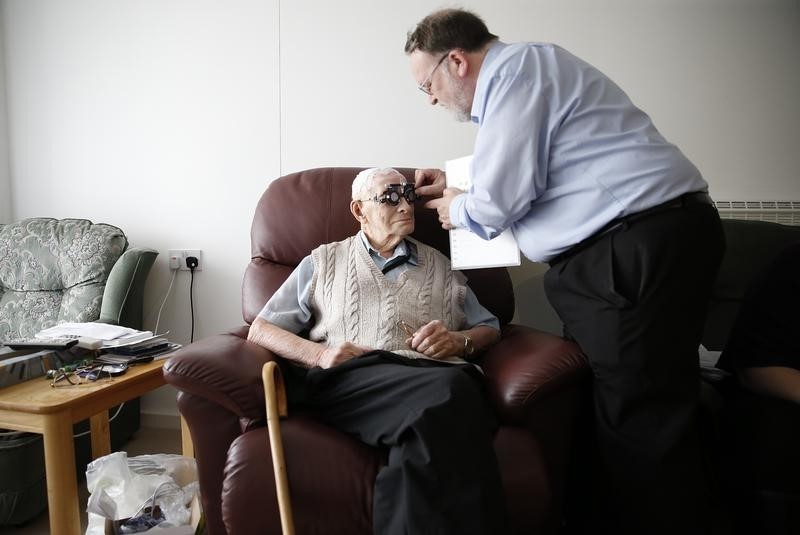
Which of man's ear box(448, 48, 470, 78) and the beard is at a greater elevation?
man's ear box(448, 48, 470, 78)

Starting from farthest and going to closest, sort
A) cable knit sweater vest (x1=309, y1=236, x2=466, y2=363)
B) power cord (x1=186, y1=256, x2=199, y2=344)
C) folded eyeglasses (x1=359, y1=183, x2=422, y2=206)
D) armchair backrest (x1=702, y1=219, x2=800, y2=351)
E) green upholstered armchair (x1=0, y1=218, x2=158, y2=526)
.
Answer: power cord (x1=186, y1=256, x2=199, y2=344) < green upholstered armchair (x1=0, y1=218, x2=158, y2=526) < armchair backrest (x1=702, y1=219, x2=800, y2=351) < folded eyeglasses (x1=359, y1=183, x2=422, y2=206) < cable knit sweater vest (x1=309, y1=236, x2=466, y2=363)

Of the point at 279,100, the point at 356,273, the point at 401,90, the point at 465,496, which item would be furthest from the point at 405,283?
the point at 279,100

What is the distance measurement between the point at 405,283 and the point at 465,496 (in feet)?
2.02

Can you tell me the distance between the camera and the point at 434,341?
123cm

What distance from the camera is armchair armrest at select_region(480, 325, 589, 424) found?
1048 millimetres

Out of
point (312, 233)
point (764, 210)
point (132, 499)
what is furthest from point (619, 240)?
point (132, 499)

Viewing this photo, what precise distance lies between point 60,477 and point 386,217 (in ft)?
3.40

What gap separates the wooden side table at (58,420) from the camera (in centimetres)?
114

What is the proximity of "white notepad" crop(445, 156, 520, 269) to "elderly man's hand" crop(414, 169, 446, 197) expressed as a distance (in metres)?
0.04

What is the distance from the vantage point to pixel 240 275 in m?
2.09

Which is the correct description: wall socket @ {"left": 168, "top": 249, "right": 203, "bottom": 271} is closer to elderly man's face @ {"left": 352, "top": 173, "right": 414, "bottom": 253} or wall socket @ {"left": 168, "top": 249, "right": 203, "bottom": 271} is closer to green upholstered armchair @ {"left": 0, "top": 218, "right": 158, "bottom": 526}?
green upholstered armchair @ {"left": 0, "top": 218, "right": 158, "bottom": 526}

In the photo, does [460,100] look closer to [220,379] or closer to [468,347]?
[468,347]

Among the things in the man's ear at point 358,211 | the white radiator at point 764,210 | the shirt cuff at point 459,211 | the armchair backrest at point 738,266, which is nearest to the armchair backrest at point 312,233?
the man's ear at point 358,211

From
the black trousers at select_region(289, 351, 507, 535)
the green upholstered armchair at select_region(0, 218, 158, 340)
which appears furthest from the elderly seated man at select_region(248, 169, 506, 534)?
the green upholstered armchair at select_region(0, 218, 158, 340)
